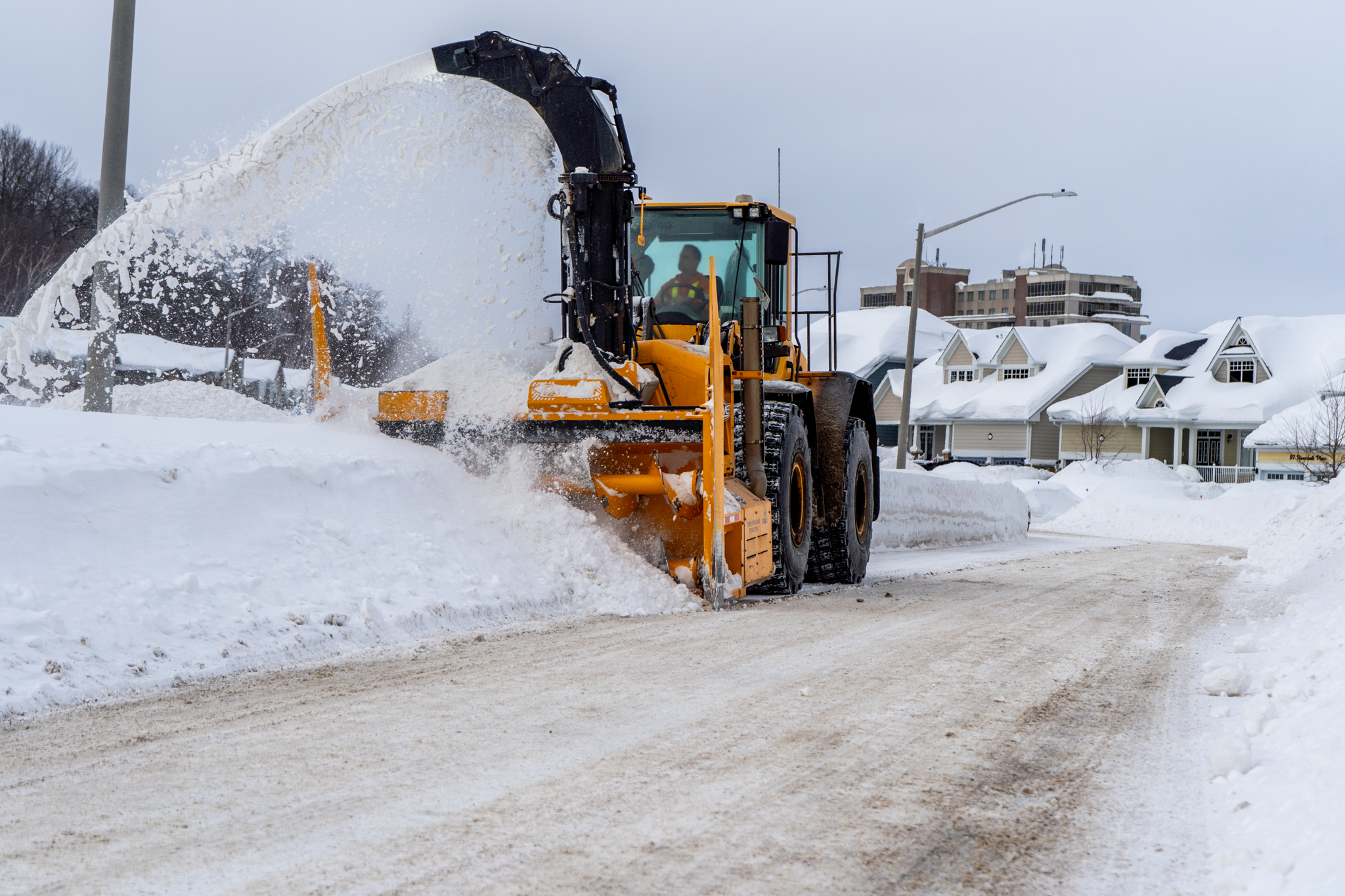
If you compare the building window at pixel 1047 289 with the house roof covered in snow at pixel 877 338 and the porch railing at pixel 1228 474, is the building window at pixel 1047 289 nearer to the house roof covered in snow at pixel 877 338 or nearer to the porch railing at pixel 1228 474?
the house roof covered in snow at pixel 877 338

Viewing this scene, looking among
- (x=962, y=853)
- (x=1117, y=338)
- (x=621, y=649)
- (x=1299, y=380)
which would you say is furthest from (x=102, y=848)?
(x=1117, y=338)

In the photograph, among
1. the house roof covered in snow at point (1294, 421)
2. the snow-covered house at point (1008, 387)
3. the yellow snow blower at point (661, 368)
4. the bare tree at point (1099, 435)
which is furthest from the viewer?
the snow-covered house at point (1008, 387)

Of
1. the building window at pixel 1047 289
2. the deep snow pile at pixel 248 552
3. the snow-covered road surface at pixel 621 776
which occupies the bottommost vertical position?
the snow-covered road surface at pixel 621 776

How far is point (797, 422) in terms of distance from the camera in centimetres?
1003

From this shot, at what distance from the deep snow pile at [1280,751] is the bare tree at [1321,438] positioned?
26.3m

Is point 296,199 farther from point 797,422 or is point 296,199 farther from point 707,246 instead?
point 797,422

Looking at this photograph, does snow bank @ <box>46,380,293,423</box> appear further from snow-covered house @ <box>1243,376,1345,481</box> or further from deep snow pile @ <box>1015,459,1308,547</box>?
snow-covered house @ <box>1243,376,1345,481</box>

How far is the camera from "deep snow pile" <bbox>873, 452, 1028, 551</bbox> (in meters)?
18.0

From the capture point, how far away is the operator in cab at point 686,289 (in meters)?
9.82

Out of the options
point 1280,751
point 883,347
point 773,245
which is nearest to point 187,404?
point 773,245

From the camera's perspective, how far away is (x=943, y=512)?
19.7 metres

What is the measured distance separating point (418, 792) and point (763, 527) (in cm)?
548

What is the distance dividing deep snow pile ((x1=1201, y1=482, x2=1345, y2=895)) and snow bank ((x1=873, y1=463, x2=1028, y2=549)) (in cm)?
918

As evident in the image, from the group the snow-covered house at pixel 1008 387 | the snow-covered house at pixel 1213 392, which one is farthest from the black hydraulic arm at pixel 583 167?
the snow-covered house at pixel 1008 387
